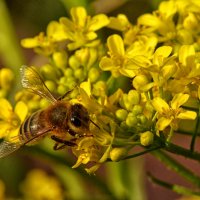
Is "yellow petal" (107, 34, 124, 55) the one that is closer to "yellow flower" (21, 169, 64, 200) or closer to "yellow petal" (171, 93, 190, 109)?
"yellow petal" (171, 93, 190, 109)

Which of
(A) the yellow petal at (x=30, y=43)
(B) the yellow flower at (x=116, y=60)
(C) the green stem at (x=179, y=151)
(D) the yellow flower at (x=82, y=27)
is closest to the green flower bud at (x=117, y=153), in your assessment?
(C) the green stem at (x=179, y=151)

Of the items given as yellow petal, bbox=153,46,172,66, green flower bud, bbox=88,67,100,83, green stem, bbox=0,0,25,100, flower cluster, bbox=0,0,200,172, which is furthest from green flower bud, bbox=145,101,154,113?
green stem, bbox=0,0,25,100

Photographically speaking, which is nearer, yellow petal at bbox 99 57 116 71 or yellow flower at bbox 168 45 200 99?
yellow flower at bbox 168 45 200 99

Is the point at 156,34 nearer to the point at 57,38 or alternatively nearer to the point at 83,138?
the point at 57,38

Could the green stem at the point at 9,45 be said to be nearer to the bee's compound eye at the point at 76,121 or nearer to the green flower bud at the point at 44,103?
the green flower bud at the point at 44,103

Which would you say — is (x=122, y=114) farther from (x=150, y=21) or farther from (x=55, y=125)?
(x=150, y=21)

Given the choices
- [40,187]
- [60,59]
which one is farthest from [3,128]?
[40,187]
